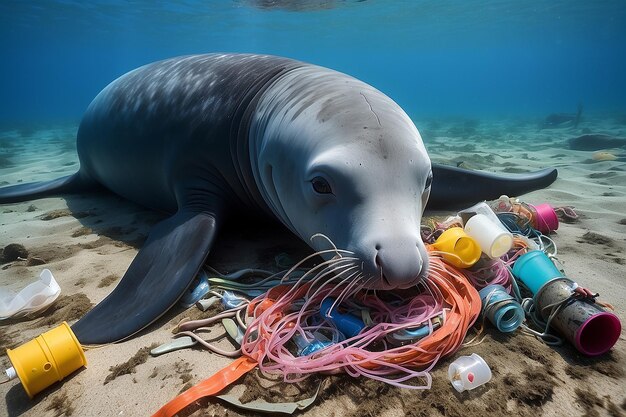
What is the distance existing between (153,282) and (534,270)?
2.43 meters

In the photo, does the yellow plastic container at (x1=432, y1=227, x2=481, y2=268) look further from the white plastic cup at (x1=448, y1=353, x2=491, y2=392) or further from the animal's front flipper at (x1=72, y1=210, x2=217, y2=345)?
the animal's front flipper at (x1=72, y1=210, x2=217, y2=345)

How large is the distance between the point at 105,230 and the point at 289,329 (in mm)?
2835

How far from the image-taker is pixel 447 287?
7.23ft

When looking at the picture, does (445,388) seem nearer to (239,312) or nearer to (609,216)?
(239,312)

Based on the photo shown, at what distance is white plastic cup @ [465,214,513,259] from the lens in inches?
95.7

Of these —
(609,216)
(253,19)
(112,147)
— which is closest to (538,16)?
(253,19)

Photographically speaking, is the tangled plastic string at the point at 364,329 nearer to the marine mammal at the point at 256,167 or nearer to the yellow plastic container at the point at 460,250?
the yellow plastic container at the point at 460,250

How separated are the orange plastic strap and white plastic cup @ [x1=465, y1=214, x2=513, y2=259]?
1599 millimetres

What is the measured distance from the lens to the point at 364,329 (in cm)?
203

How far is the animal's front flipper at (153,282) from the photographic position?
2199 millimetres

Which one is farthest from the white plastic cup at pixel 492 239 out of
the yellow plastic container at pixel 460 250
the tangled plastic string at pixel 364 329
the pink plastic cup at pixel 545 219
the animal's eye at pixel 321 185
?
the pink plastic cup at pixel 545 219

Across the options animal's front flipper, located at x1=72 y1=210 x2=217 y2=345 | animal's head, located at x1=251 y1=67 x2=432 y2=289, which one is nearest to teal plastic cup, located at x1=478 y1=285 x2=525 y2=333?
animal's head, located at x1=251 y1=67 x2=432 y2=289

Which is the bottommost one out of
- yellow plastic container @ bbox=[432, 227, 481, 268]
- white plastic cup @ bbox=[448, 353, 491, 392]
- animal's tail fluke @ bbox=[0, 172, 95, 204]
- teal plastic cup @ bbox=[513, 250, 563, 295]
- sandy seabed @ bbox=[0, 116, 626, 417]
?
animal's tail fluke @ bbox=[0, 172, 95, 204]

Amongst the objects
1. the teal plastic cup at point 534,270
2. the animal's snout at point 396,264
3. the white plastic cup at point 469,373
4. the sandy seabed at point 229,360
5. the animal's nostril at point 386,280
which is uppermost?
the animal's snout at point 396,264
